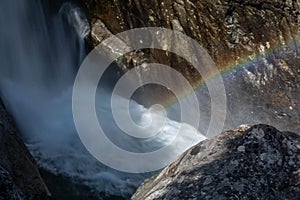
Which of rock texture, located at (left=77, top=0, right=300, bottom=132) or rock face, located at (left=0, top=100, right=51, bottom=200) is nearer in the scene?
rock face, located at (left=0, top=100, right=51, bottom=200)

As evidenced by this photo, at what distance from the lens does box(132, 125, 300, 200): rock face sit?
10.7 ft

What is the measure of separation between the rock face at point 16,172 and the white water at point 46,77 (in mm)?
4554

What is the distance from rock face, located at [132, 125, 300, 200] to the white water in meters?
4.34

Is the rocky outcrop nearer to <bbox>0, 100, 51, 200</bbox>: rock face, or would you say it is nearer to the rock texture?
the rock texture

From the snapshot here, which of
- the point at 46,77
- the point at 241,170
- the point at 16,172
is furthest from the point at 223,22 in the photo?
the point at 16,172

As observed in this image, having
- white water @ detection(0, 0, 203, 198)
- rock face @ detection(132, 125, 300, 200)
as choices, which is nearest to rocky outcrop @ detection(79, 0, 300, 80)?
white water @ detection(0, 0, 203, 198)

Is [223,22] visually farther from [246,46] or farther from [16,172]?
[16,172]

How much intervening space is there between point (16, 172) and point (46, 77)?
268 inches

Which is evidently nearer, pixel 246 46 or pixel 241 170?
pixel 241 170

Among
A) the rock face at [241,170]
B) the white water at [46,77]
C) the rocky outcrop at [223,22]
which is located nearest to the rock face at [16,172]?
the rock face at [241,170]

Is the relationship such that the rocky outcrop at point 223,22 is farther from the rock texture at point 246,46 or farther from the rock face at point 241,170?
the rock face at point 241,170

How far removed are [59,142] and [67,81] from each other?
2110mm

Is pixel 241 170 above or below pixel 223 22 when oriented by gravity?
above

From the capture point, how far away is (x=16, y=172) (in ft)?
10.1
